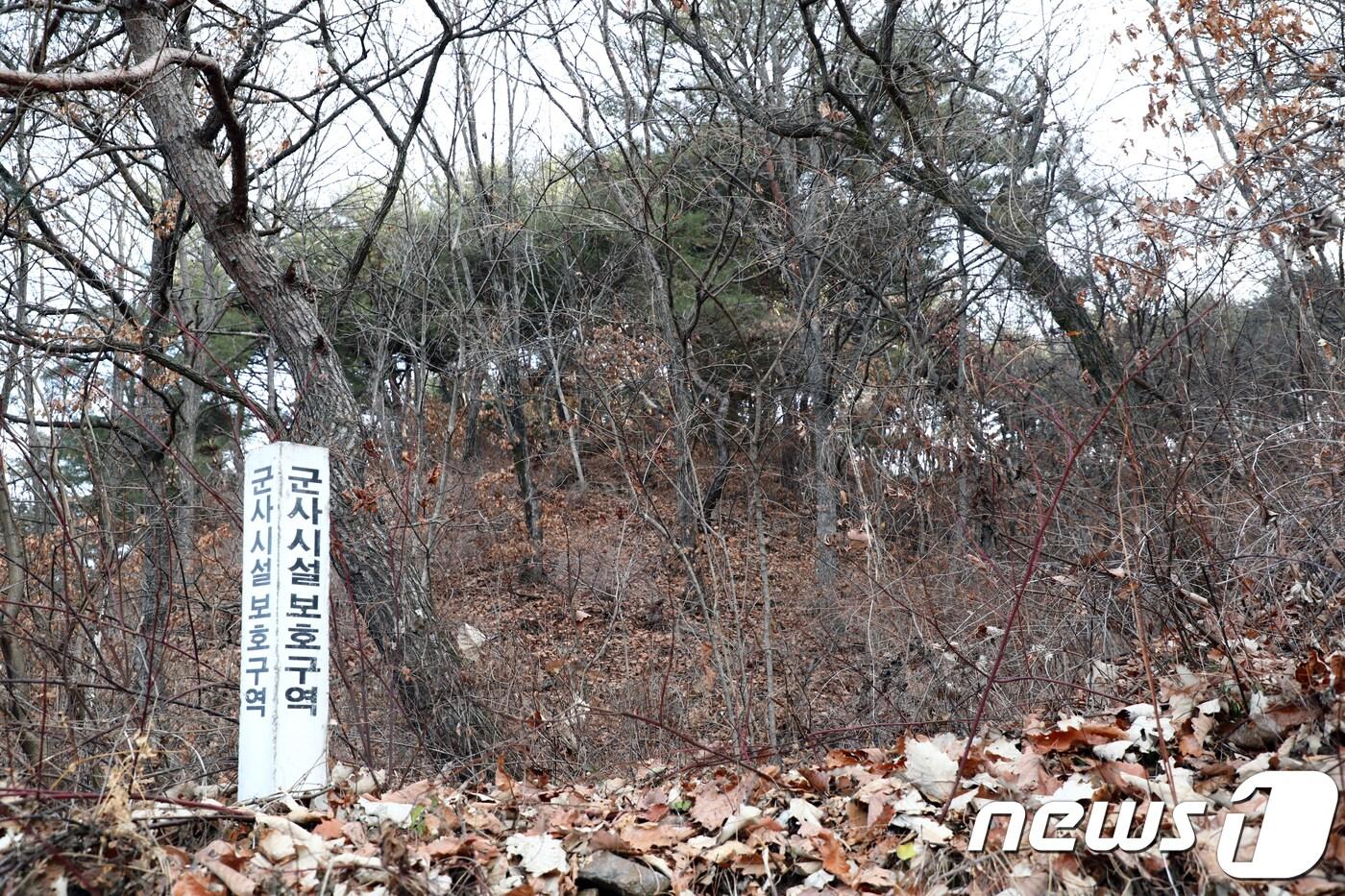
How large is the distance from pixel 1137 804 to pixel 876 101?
314 inches

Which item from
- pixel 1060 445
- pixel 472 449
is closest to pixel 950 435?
pixel 1060 445

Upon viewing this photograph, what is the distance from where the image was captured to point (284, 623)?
3561 mm

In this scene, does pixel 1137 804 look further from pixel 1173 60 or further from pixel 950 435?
pixel 1173 60

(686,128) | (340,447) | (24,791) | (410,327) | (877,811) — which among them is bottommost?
(877,811)

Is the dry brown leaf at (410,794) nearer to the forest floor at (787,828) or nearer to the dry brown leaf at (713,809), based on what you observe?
the forest floor at (787,828)

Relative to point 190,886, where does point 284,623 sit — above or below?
above

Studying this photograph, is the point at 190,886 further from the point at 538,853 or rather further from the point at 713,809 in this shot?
the point at 713,809

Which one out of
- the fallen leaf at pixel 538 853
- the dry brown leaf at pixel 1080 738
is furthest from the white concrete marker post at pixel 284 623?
the dry brown leaf at pixel 1080 738

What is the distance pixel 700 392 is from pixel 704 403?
890 millimetres

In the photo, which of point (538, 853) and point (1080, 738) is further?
point (1080, 738)

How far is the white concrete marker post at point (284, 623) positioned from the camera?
3.46 metres

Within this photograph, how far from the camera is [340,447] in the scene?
584 centimetres

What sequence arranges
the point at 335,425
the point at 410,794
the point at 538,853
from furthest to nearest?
1. the point at 335,425
2. the point at 410,794
3. the point at 538,853

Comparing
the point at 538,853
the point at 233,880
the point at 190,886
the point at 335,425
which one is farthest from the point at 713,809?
the point at 335,425
